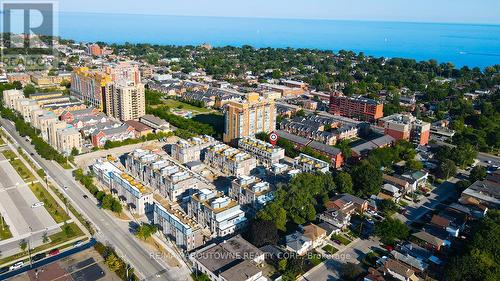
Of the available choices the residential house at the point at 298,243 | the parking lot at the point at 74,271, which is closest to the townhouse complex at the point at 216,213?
the residential house at the point at 298,243

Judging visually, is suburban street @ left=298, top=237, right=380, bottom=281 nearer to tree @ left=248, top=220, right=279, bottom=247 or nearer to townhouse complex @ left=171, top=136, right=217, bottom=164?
tree @ left=248, top=220, right=279, bottom=247

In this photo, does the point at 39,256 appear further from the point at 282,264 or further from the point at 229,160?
the point at 229,160

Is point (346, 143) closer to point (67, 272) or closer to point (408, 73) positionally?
point (67, 272)

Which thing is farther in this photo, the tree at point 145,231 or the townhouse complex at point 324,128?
the townhouse complex at point 324,128

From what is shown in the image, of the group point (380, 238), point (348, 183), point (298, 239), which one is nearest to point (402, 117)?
point (348, 183)

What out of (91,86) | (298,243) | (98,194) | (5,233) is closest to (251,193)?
(298,243)

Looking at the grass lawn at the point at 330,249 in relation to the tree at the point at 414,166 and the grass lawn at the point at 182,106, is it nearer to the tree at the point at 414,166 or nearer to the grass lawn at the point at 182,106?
the tree at the point at 414,166
